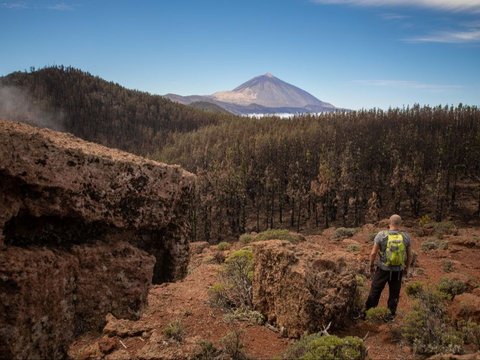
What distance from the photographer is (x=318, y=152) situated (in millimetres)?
88000

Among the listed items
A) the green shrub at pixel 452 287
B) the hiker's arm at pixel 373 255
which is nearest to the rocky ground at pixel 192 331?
the green shrub at pixel 452 287

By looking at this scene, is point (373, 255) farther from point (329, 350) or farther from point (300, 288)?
point (329, 350)

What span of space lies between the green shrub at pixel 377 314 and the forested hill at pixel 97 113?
149m

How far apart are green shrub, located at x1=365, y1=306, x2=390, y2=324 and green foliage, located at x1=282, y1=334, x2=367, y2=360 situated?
226 centimetres

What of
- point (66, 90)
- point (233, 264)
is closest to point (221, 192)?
point (233, 264)

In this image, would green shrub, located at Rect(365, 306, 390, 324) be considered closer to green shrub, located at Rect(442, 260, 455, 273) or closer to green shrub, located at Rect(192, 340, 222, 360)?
green shrub, located at Rect(192, 340, 222, 360)

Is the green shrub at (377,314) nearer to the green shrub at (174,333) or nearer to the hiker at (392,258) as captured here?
the hiker at (392,258)

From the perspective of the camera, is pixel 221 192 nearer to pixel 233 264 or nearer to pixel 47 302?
pixel 233 264

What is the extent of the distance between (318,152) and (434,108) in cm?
6566

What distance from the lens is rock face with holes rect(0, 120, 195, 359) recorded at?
15.2 ft

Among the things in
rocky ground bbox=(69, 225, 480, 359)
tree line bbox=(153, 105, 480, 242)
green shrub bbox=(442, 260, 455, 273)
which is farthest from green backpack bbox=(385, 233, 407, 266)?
tree line bbox=(153, 105, 480, 242)

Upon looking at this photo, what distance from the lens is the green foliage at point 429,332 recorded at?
24.9ft

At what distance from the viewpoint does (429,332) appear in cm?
799

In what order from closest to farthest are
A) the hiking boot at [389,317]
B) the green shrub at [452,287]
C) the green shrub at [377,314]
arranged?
1. the green shrub at [377,314]
2. the hiking boot at [389,317]
3. the green shrub at [452,287]
